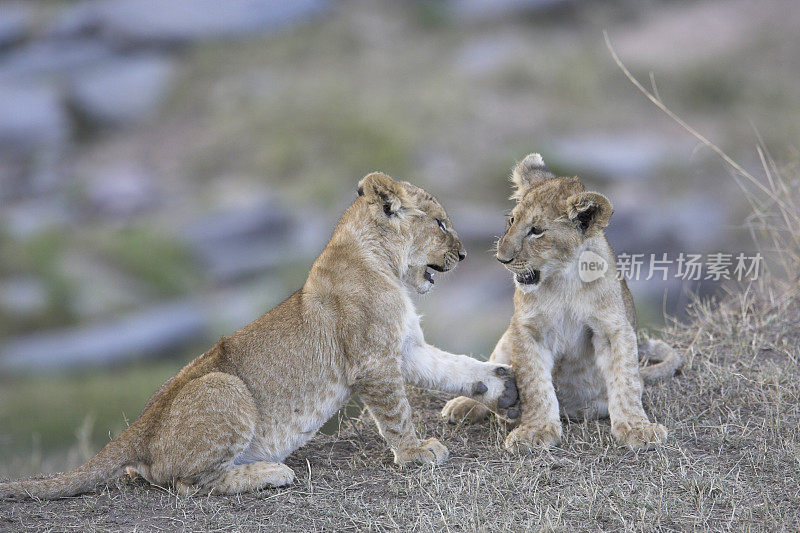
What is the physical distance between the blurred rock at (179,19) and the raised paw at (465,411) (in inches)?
875

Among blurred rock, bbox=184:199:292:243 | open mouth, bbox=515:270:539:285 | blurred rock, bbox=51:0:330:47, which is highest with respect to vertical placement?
blurred rock, bbox=51:0:330:47

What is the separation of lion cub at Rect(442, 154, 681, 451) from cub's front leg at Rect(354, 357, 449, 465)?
49cm

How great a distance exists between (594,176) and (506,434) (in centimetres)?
1618

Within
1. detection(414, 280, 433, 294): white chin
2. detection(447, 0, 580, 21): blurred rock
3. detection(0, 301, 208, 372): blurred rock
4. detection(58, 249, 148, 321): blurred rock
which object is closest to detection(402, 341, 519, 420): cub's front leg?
detection(414, 280, 433, 294): white chin

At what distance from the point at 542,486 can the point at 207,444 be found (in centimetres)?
155

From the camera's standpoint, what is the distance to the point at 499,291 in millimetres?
17719

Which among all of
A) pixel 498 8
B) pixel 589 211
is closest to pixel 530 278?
pixel 589 211

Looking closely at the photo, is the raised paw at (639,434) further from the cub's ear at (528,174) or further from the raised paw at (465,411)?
the cub's ear at (528,174)

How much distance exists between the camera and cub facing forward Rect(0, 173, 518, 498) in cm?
505

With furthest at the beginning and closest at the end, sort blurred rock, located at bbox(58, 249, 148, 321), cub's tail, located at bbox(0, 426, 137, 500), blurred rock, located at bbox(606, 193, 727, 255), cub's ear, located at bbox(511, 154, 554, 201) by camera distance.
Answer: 1. blurred rock, located at bbox(606, 193, 727, 255)
2. blurred rock, located at bbox(58, 249, 148, 321)
3. cub's ear, located at bbox(511, 154, 554, 201)
4. cub's tail, located at bbox(0, 426, 137, 500)

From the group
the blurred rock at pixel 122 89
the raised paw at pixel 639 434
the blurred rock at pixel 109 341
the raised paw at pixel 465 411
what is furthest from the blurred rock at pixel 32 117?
the raised paw at pixel 639 434

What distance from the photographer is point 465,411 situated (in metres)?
5.96

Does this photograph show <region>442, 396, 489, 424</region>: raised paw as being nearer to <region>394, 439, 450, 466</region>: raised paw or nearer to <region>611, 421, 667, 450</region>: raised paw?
<region>394, 439, 450, 466</region>: raised paw

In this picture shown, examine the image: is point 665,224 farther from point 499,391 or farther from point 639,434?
point 639,434
